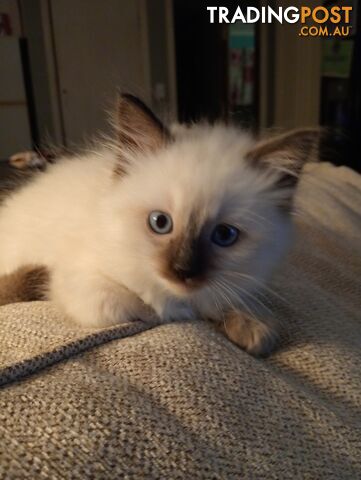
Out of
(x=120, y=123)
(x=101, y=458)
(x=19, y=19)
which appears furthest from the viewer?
(x=19, y=19)

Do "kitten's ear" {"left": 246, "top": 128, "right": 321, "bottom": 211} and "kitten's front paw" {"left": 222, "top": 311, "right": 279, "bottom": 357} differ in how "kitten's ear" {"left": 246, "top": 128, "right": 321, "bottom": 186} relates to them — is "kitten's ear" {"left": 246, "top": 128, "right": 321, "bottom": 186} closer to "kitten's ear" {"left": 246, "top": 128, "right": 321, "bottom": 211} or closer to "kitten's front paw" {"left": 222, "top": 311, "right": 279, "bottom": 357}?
"kitten's ear" {"left": 246, "top": 128, "right": 321, "bottom": 211}

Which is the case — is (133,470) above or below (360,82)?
below

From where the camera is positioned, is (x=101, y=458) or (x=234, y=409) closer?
(x=101, y=458)

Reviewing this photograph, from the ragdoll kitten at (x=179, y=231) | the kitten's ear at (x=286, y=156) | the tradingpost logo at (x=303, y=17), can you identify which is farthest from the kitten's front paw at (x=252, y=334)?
the tradingpost logo at (x=303, y=17)

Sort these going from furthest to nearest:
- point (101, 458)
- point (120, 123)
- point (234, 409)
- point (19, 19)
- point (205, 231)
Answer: point (19, 19) → point (120, 123) → point (205, 231) → point (234, 409) → point (101, 458)

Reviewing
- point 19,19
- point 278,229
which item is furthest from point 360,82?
point 19,19

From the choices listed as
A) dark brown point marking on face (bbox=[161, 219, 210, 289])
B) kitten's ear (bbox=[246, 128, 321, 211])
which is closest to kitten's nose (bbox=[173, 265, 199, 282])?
dark brown point marking on face (bbox=[161, 219, 210, 289])

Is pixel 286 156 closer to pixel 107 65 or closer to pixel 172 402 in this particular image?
pixel 172 402

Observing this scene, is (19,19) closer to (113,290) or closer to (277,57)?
(277,57)
